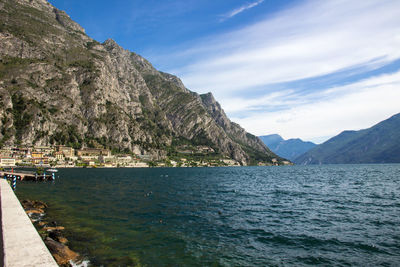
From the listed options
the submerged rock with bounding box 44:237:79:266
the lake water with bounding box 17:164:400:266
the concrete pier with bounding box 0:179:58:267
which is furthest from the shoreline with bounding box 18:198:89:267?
the concrete pier with bounding box 0:179:58:267

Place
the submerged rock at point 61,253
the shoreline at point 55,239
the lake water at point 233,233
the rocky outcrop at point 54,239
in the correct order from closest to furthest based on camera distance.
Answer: the submerged rock at point 61,253, the shoreline at point 55,239, the rocky outcrop at point 54,239, the lake water at point 233,233

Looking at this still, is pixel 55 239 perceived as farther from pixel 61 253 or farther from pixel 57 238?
pixel 61 253

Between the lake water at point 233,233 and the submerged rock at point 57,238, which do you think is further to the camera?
the submerged rock at point 57,238

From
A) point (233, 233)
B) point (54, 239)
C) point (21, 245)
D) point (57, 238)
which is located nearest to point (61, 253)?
point (57, 238)

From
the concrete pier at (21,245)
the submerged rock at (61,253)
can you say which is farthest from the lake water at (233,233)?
the concrete pier at (21,245)

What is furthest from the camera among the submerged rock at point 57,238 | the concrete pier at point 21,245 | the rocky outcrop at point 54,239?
the submerged rock at point 57,238

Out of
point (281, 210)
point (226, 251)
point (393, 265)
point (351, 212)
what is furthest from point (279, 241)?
point (351, 212)

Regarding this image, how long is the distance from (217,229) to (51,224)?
18976 mm

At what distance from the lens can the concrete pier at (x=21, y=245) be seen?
9.99 m

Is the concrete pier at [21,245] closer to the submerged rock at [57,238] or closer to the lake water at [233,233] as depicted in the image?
the submerged rock at [57,238]

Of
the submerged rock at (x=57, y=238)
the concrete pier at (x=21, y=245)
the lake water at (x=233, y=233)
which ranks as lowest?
the lake water at (x=233, y=233)

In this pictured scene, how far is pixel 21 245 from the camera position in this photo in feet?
39.4

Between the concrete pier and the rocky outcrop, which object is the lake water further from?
the concrete pier

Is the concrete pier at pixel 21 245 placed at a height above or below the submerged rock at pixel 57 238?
above
